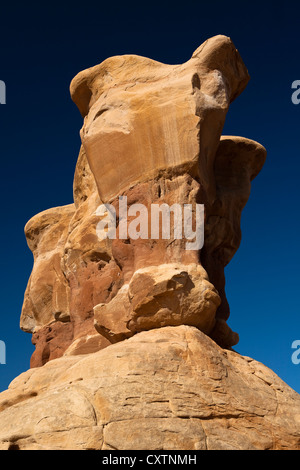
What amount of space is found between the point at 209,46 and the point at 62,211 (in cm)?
591

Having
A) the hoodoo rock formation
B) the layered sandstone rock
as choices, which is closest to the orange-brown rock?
the hoodoo rock formation

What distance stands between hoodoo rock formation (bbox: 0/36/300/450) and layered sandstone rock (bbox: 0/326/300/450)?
0.02 m

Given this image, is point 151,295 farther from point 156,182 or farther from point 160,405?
point 156,182

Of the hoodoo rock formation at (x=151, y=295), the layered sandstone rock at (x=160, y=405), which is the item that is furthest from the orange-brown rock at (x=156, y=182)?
the layered sandstone rock at (x=160, y=405)

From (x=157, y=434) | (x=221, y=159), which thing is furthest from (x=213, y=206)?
(x=157, y=434)

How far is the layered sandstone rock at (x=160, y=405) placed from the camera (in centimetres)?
685

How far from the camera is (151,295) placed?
8586mm

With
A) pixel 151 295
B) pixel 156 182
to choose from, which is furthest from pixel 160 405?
pixel 156 182

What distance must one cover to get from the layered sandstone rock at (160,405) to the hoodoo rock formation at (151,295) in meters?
0.02

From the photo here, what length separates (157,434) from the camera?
6844mm

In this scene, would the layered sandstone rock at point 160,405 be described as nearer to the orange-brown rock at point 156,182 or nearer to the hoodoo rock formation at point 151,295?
the hoodoo rock formation at point 151,295

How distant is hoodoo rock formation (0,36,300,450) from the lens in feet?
23.3

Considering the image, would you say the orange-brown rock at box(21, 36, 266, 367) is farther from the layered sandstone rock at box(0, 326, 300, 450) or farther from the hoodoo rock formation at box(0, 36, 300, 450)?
the layered sandstone rock at box(0, 326, 300, 450)
